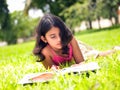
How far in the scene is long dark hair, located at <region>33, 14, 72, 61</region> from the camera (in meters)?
4.62

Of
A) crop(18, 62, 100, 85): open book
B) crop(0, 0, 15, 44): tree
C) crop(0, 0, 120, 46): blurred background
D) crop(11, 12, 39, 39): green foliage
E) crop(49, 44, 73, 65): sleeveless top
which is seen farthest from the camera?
crop(11, 12, 39, 39): green foliage

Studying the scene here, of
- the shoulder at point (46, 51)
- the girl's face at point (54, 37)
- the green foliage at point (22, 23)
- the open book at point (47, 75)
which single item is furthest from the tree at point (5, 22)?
the open book at point (47, 75)

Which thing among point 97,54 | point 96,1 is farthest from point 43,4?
point 97,54

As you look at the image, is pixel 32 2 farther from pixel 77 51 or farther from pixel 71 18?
pixel 77 51

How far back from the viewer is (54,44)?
465cm

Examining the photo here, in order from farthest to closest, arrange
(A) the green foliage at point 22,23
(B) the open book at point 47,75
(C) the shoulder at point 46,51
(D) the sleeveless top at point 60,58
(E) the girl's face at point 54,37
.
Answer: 1. (A) the green foliage at point 22,23
2. (D) the sleeveless top at point 60,58
3. (C) the shoulder at point 46,51
4. (E) the girl's face at point 54,37
5. (B) the open book at point 47,75

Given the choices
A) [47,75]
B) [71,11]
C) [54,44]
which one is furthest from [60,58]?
[71,11]

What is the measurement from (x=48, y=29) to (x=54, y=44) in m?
0.22

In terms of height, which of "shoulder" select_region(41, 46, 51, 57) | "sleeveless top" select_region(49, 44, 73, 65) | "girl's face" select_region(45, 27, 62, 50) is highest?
"girl's face" select_region(45, 27, 62, 50)

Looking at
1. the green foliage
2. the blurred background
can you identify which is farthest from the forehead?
the green foliage

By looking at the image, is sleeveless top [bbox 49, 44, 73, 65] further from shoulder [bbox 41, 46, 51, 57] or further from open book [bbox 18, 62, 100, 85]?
open book [bbox 18, 62, 100, 85]

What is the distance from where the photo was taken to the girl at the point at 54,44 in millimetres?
4621

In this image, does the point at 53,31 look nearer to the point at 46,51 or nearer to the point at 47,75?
the point at 46,51

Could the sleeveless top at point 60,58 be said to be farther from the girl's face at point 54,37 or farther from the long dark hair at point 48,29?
the girl's face at point 54,37
